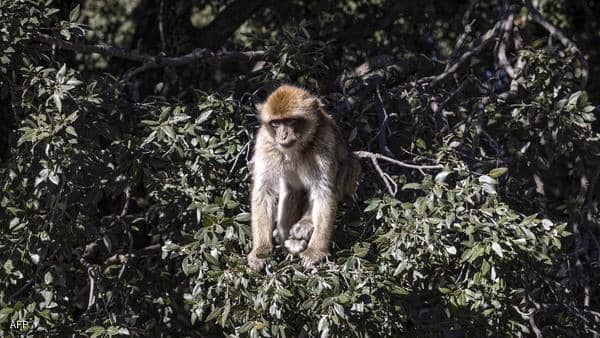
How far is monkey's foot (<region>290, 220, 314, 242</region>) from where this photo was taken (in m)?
5.92

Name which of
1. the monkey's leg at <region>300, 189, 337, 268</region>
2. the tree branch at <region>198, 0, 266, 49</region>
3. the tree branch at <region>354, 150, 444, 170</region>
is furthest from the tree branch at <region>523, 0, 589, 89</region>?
the tree branch at <region>198, 0, 266, 49</region>

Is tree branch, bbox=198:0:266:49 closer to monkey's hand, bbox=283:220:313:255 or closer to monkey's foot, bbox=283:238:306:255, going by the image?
monkey's hand, bbox=283:220:313:255

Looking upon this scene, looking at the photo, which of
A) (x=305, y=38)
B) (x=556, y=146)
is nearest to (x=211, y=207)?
(x=305, y=38)

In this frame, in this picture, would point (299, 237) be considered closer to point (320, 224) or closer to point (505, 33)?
point (320, 224)

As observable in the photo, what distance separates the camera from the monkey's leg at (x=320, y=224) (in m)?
5.62

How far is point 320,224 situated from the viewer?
5.80m

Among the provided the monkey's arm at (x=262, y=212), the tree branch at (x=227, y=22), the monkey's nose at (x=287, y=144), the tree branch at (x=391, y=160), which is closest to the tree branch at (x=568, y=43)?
the tree branch at (x=391, y=160)

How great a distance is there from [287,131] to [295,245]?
748 millimetres

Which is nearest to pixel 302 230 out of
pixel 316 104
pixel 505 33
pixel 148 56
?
pixel 316 104

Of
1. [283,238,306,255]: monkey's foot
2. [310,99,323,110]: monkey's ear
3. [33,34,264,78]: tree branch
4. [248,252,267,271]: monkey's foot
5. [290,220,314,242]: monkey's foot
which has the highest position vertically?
[33,34,264,78]: tree branch

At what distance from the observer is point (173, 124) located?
5617mm

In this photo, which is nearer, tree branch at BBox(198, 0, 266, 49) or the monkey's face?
the monkey's face

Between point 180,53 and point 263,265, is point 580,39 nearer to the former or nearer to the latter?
point 180,53

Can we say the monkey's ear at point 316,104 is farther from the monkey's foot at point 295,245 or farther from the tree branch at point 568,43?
the tree branch at point 568,43
